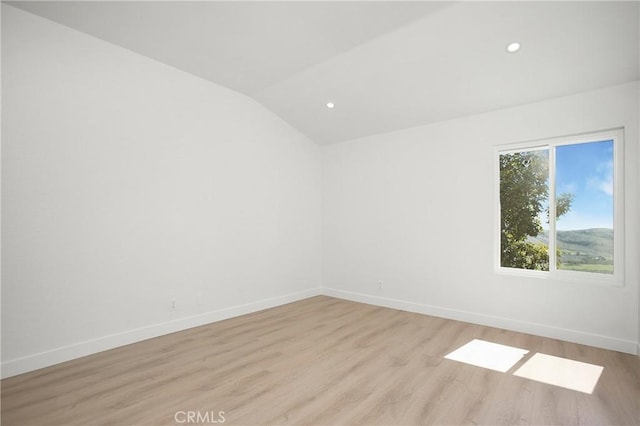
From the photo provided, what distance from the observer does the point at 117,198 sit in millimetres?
3299

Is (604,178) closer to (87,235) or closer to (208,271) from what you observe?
(208,271)

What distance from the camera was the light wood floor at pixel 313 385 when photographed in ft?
6.84

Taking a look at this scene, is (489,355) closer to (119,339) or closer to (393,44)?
(393,44)

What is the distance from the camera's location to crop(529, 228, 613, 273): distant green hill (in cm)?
330

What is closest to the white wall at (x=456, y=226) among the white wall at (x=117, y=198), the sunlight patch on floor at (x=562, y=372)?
the sunlight patch on floor at (x=562, y=372)

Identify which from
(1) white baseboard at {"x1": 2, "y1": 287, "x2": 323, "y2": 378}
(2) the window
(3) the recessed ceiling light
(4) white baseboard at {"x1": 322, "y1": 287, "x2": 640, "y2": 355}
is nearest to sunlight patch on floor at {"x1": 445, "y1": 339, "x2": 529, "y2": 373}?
(4) white baseboard at {"x1": 322, "y1": 287, "x2": 640, "y2": 355}

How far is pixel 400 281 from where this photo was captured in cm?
472

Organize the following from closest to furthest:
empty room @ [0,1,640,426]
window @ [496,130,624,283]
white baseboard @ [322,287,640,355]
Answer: empty room @ [0,1,640,426] < white baseboard @ [322,287,640,355] < window @ [496,130,624,283]

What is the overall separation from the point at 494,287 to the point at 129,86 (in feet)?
15.8

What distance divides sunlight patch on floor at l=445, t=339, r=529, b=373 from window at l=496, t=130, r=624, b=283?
106 cm

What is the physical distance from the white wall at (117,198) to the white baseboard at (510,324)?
1732 mm

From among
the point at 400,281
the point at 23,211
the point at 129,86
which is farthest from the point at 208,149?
the point at 400,281

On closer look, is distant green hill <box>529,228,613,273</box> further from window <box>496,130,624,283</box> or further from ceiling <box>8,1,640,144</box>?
ceiling <box>8,1,640,144</box>

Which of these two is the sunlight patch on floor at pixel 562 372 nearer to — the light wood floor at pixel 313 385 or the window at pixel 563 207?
the light wood floor at pixel 313 385
